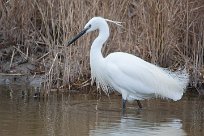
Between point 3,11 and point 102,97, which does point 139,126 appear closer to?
point 102,97

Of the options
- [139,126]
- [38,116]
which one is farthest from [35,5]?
[139,126]

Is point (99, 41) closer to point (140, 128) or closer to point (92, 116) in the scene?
point (92, 116)

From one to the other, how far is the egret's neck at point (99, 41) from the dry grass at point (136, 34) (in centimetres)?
91

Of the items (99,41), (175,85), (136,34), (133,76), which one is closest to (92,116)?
(133,76)

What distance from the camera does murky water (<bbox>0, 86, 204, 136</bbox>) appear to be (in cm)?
681

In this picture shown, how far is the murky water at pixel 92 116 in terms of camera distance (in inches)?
268

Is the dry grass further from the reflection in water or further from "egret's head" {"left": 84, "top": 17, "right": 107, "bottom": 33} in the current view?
the reflection in water

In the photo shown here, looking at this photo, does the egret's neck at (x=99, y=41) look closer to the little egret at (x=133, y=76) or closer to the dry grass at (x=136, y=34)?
the little egret at (x=133, y=76)

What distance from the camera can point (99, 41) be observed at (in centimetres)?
858

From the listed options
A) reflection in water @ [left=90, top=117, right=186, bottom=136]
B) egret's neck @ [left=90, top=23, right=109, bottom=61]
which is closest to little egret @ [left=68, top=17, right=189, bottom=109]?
egret's neck @ [left=90, top=23, right=109, bottom=61]

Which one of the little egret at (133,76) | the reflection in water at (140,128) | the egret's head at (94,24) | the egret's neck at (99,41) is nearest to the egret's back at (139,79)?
the little egret at (133,76)

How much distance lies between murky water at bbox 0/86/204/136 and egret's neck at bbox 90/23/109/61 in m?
0.72

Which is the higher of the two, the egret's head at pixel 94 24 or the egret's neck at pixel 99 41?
the egret's head at pixel 94 24

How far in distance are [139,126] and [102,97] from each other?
2253 millimetres
